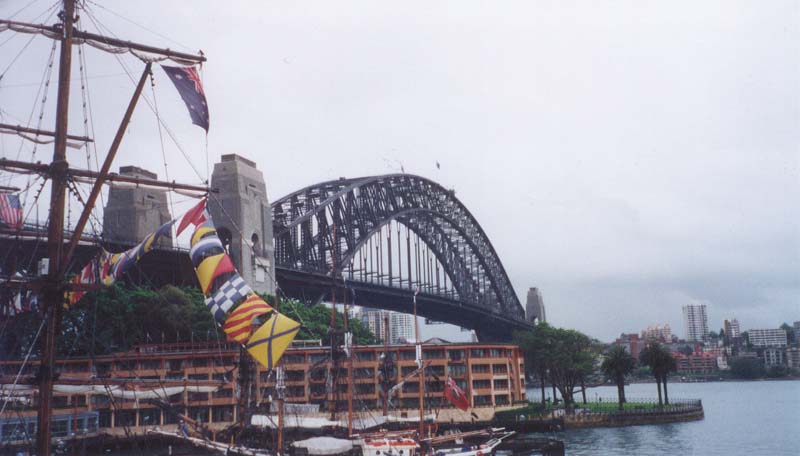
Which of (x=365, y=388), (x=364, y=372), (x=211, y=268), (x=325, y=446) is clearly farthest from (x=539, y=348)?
(x=211, y=268)

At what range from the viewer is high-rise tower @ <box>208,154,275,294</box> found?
98312 mm

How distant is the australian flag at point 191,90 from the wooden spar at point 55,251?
457cm

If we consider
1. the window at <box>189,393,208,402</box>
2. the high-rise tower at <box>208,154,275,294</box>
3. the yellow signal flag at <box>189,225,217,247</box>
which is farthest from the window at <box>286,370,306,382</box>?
the yellow signal flag at <box>189,225,217,247</box>

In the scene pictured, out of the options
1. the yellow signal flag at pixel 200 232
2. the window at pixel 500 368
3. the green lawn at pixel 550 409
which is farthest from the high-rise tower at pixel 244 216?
the yellow signal flag at pixel 200 232

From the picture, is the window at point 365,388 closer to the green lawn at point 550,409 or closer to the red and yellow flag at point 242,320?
the green lawn at point 550,409

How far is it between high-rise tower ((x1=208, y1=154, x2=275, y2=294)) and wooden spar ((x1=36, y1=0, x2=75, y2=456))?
68773 mm

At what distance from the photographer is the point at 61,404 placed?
249ft

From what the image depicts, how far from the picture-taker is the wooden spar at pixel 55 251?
2458 centimetres

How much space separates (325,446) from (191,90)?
89.2ft

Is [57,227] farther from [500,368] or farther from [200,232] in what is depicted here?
[500,368]

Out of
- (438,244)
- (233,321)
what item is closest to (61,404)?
(233,321)

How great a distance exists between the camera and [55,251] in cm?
2584

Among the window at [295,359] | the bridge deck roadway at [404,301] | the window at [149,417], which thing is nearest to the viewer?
the window at [149,417]

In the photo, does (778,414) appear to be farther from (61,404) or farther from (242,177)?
(61,404)
